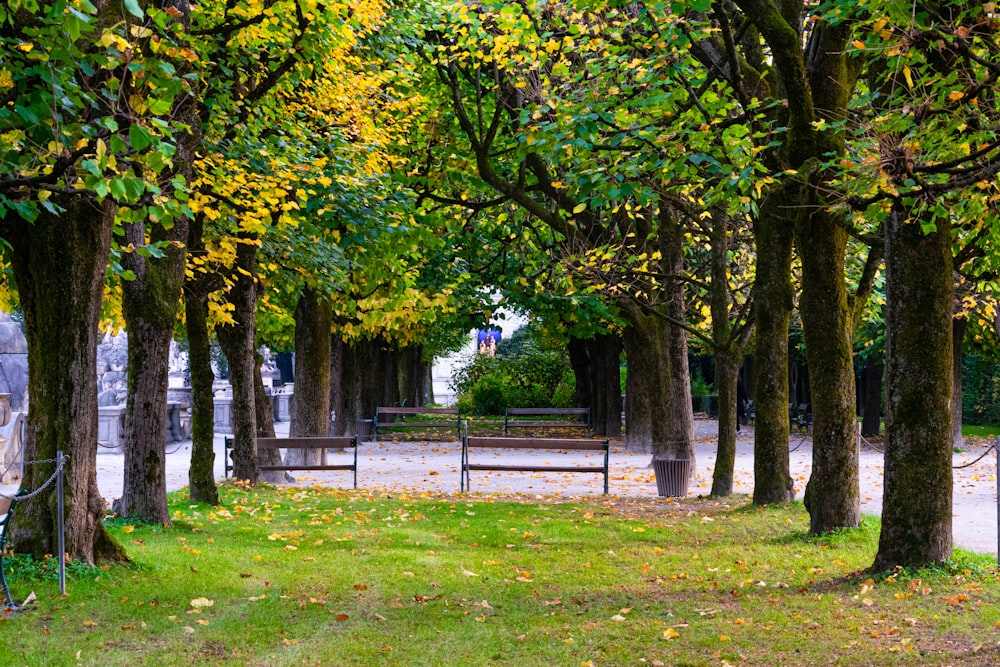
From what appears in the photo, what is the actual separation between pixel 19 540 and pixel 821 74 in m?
7.95

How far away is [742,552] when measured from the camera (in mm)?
9883

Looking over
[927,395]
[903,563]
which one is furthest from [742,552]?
[927,395]

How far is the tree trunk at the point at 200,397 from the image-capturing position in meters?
13.3

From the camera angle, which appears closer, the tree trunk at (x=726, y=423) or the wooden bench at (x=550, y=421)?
the tree trunk at (x=726, y=423)

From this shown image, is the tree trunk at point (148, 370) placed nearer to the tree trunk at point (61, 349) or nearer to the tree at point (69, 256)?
the tree at point (69, 256)

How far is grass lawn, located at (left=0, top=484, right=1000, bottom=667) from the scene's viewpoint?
620 cm

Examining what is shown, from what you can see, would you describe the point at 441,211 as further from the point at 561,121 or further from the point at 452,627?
the point at 452,627

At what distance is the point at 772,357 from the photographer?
1234 cm

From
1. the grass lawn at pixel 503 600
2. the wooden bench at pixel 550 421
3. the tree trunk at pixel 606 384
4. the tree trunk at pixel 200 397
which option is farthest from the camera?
the tree trunk at pixel 606 384

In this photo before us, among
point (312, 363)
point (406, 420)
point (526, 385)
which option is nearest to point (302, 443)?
point (312, 363)

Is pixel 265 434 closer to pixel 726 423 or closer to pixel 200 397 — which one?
pixel 200 397

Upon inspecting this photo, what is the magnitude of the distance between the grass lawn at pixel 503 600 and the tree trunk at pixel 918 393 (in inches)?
12.8

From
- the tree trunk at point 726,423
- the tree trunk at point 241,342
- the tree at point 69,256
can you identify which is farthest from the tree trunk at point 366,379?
the tree at point 69,256

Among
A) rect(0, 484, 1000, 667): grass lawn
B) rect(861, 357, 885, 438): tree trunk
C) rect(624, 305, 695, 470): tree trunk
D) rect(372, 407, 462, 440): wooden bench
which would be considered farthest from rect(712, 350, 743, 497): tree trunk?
rect(861, 357, 885, 438): tree trunk
